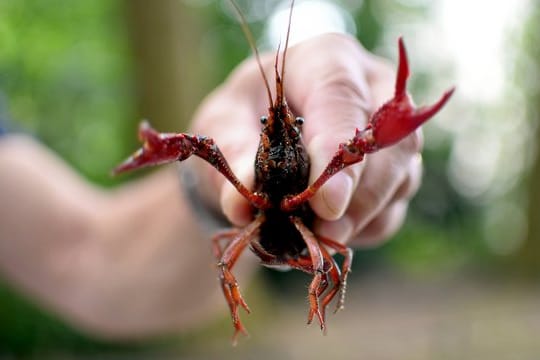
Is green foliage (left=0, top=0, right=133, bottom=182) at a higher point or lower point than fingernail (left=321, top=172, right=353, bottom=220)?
higher

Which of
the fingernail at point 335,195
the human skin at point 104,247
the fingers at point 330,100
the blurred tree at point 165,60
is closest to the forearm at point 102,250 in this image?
the human skin at point 104,247

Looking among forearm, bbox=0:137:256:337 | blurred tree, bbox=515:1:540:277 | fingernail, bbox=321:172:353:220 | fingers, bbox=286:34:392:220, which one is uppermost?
fingers, bbox=286:34:392:220

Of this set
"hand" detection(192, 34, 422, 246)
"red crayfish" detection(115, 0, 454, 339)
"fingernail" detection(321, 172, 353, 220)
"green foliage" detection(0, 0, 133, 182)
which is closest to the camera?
"red crayfish" detection(115, 0, 454, 339)

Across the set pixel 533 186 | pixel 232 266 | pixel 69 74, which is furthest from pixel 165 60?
pixel 533 186

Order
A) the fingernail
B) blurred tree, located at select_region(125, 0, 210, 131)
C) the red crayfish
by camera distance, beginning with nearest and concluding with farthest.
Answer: the red crayfish
the fingernail
blurred tree, located at select_region(125, 0, 210, 131)

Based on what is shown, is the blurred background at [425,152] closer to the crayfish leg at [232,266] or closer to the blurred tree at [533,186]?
the blurred tree at [533,186]

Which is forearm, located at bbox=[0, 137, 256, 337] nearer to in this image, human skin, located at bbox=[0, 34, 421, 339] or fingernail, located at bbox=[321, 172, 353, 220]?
human skin, located at bbox=[0, 34, 421, 339]

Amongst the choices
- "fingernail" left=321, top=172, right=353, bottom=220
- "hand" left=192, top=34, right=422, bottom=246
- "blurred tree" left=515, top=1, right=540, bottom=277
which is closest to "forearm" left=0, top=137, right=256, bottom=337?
"hand" left=192, top=34, right=422, bottom=246
